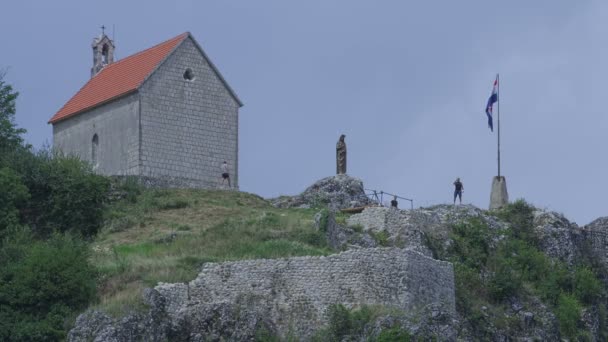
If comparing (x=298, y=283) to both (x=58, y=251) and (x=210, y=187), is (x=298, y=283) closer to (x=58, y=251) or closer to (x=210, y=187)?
(x=58, y=251)

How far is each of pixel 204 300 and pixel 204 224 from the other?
31.8ft

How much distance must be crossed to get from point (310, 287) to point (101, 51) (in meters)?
27.1

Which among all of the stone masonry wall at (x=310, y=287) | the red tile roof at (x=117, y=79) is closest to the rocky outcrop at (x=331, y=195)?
the red tile roof at (x=117, y=79)

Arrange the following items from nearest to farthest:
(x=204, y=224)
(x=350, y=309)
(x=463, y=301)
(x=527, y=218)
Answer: (x=350, y=309)
(x=463, y=301)
(x=204, y=224)
(x=527, y=218)

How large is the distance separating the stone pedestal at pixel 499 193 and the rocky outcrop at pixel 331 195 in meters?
5.30

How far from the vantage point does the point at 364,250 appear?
199 feet

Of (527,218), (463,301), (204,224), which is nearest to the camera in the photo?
(463,301)

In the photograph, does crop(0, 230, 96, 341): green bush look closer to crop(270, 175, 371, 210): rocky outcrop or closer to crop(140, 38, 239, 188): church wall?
crop(270, 175, 371, 210): rocky outcrop

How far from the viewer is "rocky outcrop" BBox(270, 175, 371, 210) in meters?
75.5

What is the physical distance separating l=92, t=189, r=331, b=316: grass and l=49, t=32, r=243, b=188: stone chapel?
6.67ft

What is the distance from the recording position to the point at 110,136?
78.4 metres

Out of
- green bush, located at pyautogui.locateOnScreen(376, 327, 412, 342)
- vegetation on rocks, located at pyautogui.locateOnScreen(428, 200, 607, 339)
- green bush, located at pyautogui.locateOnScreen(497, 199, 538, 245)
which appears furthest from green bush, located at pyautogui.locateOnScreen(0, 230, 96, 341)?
green bush, located at pyautogui.locateOnScreen(497, 199, 538, 245)

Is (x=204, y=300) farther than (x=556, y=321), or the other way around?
(x=556, y=321)

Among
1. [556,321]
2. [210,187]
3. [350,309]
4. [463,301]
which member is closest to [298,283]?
[350,309]
